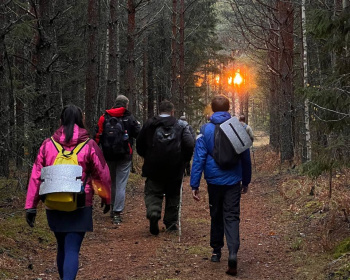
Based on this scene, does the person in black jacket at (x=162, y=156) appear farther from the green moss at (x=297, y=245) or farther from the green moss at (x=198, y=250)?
the green moss at (x=297, y=245)

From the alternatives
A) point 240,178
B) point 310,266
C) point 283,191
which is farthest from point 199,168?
point 283,191

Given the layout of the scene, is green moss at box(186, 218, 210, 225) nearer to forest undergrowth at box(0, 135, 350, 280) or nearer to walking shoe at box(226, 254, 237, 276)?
forest undergrowth at box(0, 135, 350, 280)

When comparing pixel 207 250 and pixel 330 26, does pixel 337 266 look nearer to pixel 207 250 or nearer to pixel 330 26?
pixel 207 250

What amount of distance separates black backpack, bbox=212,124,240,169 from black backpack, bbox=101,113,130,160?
283 centimetres

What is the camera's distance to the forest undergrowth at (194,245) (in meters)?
5.27

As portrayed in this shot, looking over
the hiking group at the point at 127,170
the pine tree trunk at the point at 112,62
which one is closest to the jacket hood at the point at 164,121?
the hiking group at the point at 127,170

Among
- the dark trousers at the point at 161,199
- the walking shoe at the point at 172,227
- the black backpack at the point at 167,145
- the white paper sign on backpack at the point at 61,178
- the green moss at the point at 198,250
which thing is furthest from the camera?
the walking shoe at the point at 172,227

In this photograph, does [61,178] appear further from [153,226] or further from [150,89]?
[150,89]

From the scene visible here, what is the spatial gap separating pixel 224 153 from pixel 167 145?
67.1 inches

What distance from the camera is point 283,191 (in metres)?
10.9

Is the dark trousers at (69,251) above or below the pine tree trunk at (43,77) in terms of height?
below

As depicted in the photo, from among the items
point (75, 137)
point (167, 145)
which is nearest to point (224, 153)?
point (167, 145)

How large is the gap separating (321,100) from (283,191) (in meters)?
5.27

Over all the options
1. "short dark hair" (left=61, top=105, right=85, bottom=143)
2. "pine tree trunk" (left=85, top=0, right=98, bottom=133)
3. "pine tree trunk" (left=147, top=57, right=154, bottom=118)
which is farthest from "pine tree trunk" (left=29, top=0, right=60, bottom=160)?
"pine tree trunk" (left=147, top=57, right=154, bottom=118)
